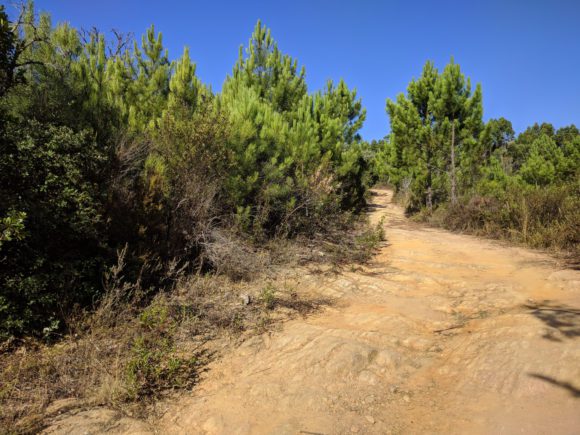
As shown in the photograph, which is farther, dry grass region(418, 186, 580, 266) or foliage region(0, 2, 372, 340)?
dry grass region(418, 186, 580, 266)

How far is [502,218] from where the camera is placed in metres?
9.18

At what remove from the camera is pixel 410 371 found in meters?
3.12

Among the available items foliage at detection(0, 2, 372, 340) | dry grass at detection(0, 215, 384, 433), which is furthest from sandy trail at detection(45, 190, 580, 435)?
foliage at detection(0, 2, 372, 340)

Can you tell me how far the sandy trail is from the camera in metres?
2.47

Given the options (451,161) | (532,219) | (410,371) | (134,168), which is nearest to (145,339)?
(410,371)

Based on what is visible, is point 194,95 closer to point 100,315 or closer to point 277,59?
point 277,59

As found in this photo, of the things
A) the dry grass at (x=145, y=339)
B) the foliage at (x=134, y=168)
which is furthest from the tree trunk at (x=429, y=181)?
the dry grass at (x=145, y=339)

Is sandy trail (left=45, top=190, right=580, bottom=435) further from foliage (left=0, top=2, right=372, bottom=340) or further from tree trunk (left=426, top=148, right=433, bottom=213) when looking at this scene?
tree trunk (left=426, top=148, right=433, bottom=213)

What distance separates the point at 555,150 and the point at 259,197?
19355 millimetres

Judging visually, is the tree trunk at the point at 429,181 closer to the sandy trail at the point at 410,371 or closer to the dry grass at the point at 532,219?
the dry grass at the point at 532,219

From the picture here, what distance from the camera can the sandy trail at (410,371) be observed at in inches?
97.1

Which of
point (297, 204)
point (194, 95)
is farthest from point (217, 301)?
point (194, 95)

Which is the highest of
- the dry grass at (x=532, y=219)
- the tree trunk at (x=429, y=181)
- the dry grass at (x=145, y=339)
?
the tree trunk at (x=429, y=181)

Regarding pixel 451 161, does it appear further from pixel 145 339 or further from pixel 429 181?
pixel 145 339
